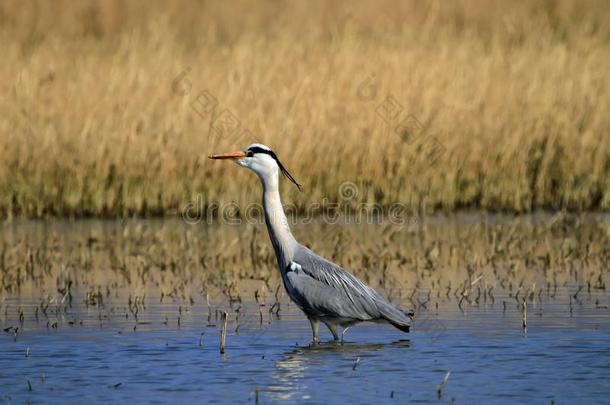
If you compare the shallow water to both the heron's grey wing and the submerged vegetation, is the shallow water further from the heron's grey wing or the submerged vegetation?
the heron's grey wing

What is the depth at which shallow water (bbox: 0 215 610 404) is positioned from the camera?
7156mm

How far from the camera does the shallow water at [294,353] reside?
7156 millimetres

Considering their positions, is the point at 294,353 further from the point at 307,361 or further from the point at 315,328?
the point at 315,328

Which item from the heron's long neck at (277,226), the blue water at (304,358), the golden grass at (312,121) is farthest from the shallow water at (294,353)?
the golden grass at (312,121)

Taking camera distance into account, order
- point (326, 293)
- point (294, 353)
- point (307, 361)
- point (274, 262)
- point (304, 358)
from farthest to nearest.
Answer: point (274, 262), point (326, 293), point (294, 353), point (304, 358), point (307, 361)

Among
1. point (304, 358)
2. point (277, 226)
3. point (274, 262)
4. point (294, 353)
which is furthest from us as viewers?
point (274, 262)

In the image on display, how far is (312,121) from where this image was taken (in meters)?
15.6

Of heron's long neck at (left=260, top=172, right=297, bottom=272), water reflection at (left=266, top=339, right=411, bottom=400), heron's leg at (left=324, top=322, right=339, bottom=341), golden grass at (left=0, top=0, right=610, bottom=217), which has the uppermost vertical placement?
golden grass at (left=0, top=0, right=610, bottom=217)

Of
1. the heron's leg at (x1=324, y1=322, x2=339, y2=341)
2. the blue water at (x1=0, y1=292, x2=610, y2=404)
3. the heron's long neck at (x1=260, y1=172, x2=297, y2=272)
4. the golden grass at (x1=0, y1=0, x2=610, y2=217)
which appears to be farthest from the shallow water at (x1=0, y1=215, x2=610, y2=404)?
the golden grass at (x1=0, y1=0, x2=610, y2=217)

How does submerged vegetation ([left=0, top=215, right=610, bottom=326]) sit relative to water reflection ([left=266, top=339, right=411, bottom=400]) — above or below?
above

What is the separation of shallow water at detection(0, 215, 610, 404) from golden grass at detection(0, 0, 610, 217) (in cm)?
463

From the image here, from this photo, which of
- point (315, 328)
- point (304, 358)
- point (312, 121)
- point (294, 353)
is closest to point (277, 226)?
point (315, 328)

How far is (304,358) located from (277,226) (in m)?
1.44

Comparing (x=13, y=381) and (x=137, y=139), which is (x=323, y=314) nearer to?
(x=13, y=381)
